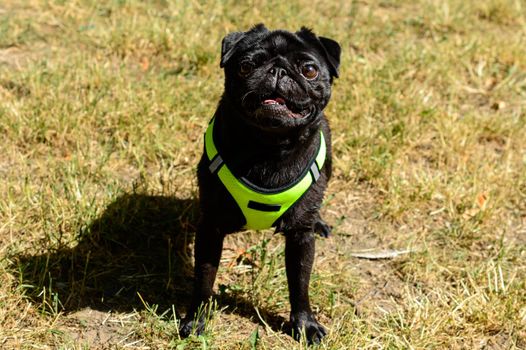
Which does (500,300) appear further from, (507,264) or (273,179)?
(273,179)

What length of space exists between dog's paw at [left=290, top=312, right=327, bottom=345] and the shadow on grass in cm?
66

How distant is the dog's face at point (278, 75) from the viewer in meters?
3.13

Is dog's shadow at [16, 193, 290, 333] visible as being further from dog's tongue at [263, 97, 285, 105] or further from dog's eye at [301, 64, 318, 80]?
dog's eye at [301, 64, 318, 80]

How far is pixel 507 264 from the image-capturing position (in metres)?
4.32

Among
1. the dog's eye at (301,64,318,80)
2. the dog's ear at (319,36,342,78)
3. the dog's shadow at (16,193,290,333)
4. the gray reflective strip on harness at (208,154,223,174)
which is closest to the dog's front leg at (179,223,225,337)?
the dog's shadow at (16,193,290,333)

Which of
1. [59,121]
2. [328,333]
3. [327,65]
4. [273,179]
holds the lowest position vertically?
[328,333]

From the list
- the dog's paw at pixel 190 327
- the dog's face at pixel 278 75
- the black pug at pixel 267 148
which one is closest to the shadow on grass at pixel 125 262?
the dog's paw at pixel 190 327

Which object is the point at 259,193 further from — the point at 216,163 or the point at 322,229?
the point at 322,229

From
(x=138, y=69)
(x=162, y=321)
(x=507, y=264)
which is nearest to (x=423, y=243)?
(x=507, y=264)

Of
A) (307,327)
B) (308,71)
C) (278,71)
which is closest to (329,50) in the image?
(308,71)

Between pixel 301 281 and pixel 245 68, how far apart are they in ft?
3.91

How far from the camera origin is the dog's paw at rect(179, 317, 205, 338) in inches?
142

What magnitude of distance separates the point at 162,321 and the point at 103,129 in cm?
194

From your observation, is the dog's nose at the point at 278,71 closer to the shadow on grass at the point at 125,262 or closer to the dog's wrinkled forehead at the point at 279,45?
the dog's wrinkled forehead at the point at 279,45
